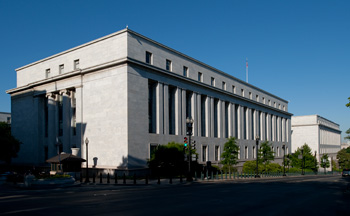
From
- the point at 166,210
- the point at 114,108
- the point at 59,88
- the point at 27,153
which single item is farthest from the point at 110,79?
the point at 166,210

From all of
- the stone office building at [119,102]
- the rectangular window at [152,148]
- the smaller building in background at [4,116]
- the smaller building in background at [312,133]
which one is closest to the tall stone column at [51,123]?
the stone office building at [119,102]

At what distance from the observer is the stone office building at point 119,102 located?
43.3 m

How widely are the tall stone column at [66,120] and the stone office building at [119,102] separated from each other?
149 mm

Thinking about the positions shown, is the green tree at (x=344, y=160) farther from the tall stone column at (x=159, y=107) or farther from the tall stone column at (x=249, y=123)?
the tall stone column at (x=159, y=107)

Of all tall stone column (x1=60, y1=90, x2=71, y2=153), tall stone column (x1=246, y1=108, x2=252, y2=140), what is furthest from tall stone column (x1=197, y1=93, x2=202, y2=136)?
tall stone column (x1=246, y1=108, x2=252, y2=140)

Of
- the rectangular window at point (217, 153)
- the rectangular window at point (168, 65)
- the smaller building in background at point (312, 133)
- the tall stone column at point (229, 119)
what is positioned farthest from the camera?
the smaller building in background at point (312, 133)

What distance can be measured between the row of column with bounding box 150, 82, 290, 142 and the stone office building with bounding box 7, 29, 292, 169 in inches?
6.5

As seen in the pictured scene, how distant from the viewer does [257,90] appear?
273 ft

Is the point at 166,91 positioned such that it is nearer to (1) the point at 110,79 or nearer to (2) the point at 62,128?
(1) the point at 110,79

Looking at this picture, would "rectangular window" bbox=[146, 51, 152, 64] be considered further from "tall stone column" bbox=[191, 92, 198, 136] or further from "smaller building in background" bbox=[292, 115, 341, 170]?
"smaller building in background" bbox=[292, 115, 341, 170]

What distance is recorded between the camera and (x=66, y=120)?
5075 centimetres

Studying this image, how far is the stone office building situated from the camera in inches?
1704

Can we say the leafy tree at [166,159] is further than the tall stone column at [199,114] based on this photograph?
No

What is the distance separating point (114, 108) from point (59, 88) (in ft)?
45.3
